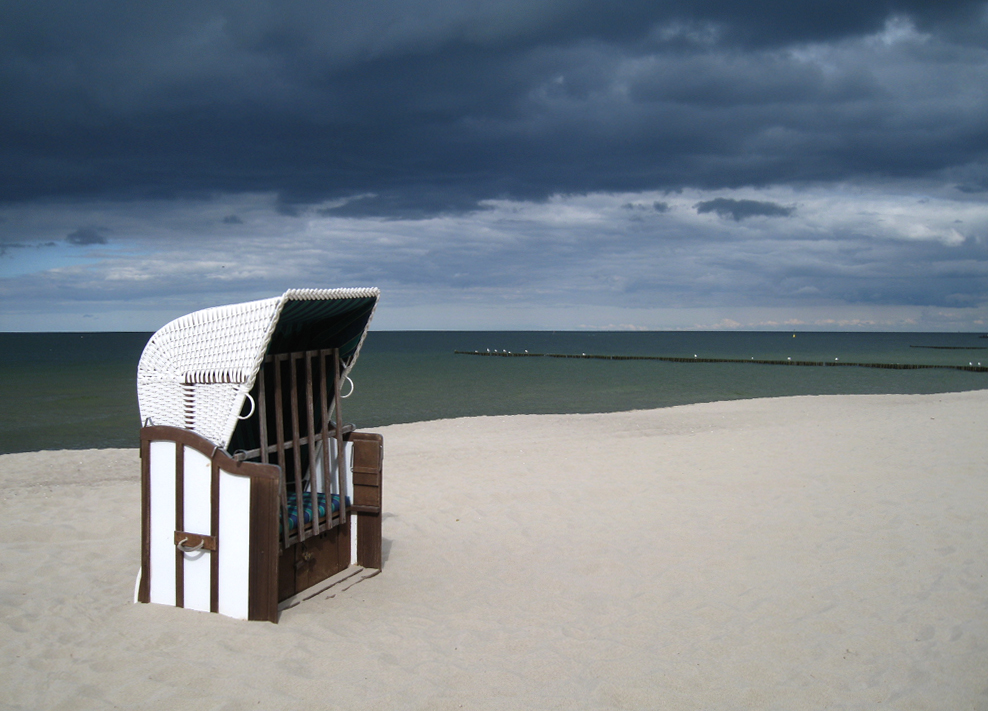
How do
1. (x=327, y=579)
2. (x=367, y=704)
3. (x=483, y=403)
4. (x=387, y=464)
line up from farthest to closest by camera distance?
(x=483, y=403)
(x=387, y=464)
(x=327, y=579)
(x=367, y=704)

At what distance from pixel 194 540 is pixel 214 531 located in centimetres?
18

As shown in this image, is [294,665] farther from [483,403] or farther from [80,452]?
[483,403]

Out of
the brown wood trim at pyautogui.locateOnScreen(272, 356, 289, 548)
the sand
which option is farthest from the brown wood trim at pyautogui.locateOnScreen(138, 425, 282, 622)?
the brown wood trim at pyautogui.locateOnScreen(272, 356, 289, 548)

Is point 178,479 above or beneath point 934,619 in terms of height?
above

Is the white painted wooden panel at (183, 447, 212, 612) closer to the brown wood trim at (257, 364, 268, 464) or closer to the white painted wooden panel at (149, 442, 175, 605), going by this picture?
the white painted wooden panel at (149, 442, 175, 605)

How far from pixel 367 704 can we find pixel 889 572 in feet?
14.4

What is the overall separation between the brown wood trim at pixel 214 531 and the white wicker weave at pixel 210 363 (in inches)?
7.8

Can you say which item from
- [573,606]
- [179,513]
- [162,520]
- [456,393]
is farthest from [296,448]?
[456,393]

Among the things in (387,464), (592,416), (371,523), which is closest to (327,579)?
(371,523)

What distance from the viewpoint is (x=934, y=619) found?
475 centimetres

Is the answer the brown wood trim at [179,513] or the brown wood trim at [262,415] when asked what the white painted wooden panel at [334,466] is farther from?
the brown wood trim at [179,513]

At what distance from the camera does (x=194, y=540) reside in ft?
15.0

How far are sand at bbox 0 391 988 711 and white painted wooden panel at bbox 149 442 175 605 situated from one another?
169 mm

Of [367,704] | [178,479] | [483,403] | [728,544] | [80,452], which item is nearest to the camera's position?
[367,704]
